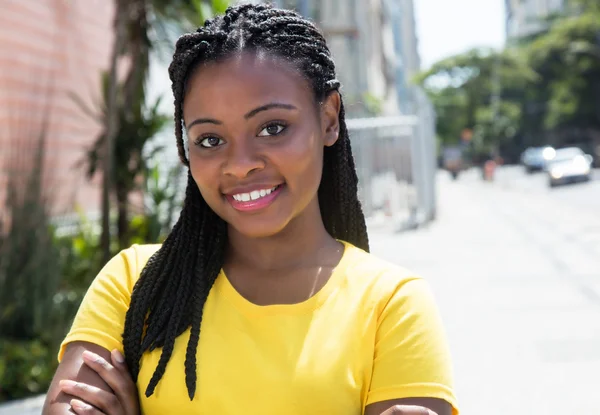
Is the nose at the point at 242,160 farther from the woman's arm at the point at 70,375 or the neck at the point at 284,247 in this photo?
the woman's arm at the point at 70,375

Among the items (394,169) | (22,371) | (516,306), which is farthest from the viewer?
(394,169)

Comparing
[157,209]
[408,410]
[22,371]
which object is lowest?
[22,371]

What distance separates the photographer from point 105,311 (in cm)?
156

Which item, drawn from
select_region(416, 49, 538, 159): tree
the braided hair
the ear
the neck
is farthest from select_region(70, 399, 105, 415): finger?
select_region(416, 49, 538, 159): tree

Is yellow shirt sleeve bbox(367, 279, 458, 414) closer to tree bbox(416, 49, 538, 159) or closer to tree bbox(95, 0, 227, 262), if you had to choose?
tree bbox(95, 0, 227, 262)

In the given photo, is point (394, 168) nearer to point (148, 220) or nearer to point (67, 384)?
point (148, 220)

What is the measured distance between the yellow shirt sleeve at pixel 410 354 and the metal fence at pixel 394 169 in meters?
11.9

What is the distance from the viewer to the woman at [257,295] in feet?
4.71

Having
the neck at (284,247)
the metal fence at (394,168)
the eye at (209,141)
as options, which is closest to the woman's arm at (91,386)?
the neck at (284,247)

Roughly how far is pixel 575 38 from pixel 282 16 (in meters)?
53.6

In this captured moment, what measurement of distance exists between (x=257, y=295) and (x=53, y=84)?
607 cm

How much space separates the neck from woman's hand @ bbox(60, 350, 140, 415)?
33 centimetres

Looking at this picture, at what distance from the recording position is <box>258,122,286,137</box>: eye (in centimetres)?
152

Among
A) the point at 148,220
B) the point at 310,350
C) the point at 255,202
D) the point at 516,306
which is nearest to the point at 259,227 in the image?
the point at 255,202
